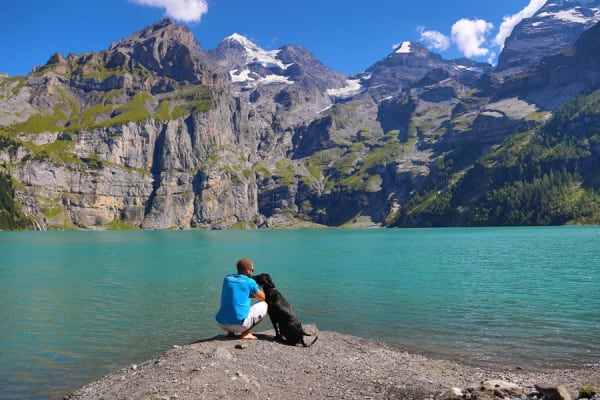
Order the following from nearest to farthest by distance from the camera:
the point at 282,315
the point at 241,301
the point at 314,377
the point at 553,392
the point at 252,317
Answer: the point at 553,392 → the point at 314,377 → the point at 241,301 → the point at 252,317 → the point at 282,315

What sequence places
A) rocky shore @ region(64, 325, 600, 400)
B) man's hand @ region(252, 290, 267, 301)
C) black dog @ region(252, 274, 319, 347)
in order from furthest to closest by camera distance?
black dog @ region(252, 274, 319, 347) < man's hand @ region(252, 290, 267, 301) < rocky shore @ region(64, 325, 600, 400)

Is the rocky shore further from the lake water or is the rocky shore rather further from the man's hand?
the lake water

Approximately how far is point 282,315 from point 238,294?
7.96 feet

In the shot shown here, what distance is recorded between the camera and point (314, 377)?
57.0 ft

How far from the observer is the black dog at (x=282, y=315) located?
68.3ft

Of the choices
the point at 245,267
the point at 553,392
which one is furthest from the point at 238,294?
the point at 553,392

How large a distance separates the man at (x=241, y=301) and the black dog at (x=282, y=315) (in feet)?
1.51

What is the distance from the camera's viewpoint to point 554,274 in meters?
58.3

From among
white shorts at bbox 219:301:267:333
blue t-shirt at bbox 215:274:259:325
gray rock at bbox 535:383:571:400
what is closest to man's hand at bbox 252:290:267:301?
blue t-shirt at bbox 215:274:259:325

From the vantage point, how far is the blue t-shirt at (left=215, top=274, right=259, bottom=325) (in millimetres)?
19875

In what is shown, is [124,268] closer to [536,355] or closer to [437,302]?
[437,302]

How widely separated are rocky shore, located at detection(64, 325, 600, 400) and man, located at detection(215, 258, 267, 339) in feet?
2.93

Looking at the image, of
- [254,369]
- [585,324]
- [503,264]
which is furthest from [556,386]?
[503,264]

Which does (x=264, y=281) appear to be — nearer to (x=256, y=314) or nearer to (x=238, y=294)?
(x=256, y=314)
